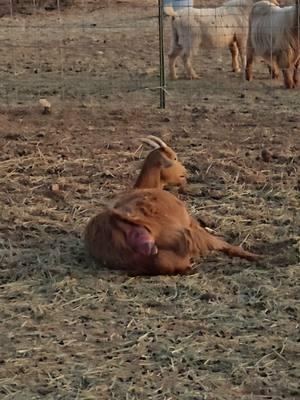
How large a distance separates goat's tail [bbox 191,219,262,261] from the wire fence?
5.20m

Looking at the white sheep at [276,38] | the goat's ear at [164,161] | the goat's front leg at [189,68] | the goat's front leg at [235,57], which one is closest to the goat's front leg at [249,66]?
the white sheep at [276,38]

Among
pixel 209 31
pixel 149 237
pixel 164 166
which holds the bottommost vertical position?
pixel 149 237

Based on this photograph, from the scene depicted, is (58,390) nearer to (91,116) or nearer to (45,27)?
(91,116)

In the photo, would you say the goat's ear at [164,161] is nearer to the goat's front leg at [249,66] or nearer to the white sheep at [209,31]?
the goat's front leg at [249,66]

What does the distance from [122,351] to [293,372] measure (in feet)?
2.59

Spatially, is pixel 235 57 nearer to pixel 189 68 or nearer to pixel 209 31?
pixel 209 31

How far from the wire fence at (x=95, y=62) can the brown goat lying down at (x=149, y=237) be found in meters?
5.25

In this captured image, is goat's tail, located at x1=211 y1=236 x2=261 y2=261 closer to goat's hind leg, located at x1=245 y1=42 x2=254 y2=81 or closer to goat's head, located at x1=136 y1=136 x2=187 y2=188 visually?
goat's head, located at x1=136 y1=136 x2=187 y2=188

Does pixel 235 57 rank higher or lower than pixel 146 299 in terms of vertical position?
higher

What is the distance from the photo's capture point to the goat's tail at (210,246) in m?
5.23

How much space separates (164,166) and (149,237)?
115 centimetres

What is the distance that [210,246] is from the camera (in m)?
5.30

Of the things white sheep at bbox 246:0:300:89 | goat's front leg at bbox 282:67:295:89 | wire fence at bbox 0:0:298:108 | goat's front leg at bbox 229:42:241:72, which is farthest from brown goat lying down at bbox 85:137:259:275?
goat's front leg at bbox 229:42:241:72

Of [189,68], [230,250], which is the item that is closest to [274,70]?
[189,68]
